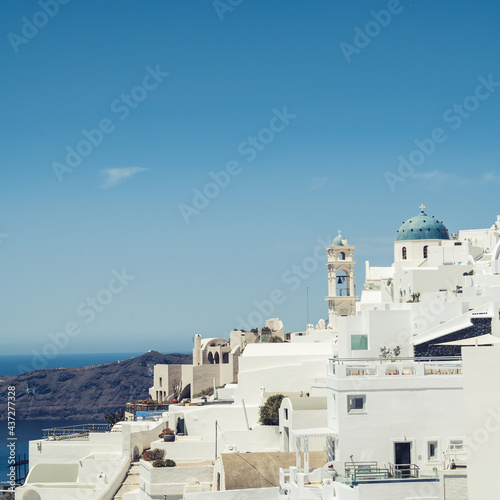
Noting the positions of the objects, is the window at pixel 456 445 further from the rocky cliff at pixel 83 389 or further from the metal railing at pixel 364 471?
the rocky cliff at pixel 83 389

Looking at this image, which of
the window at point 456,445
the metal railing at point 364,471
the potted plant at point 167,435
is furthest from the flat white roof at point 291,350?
the metal railing at point 364,471

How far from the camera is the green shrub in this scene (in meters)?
41.4

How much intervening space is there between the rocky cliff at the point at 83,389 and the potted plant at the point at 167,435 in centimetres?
12750

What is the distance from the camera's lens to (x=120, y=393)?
18050 cm

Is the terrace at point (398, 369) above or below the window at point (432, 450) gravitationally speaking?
above

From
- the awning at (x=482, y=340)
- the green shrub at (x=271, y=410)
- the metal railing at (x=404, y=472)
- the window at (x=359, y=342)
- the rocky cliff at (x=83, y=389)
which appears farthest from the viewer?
the rocky cliff at (x=83, y=389)

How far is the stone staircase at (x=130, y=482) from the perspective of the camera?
39.2 meters

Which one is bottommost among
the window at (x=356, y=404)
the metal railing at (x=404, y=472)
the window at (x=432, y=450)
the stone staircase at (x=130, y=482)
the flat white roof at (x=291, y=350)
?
the stone staircase at (x=130, y=482)

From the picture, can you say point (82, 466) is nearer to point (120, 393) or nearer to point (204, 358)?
point (204, 358)

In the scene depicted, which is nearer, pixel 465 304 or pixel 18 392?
pixel 465 304

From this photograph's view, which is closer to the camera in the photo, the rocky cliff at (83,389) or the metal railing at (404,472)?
the metal railing at (404,472)

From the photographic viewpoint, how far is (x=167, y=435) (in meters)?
42.3

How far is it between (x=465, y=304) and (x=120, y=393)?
150265 millimetres

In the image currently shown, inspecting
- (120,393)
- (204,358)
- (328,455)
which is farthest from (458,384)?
(120,393)
